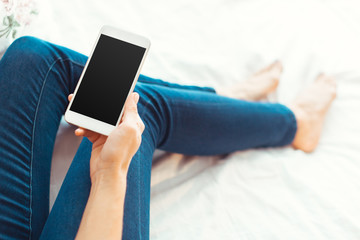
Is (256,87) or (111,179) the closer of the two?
(111,179)

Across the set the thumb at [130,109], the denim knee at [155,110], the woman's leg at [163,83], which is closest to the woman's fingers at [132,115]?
the thumb at [130,109]

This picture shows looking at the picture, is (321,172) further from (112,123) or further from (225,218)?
(112,123)

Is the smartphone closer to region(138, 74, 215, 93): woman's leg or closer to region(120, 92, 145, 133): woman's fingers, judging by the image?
region(120, 92, 145, 133): woman's fingers

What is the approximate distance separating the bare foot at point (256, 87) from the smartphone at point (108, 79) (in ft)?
1.25

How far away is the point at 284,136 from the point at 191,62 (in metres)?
0.35

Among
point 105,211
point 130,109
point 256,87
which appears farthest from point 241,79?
point 105,211

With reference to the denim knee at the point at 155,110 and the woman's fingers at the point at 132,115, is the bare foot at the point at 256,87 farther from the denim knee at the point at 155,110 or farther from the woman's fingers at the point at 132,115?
the woman's fingers at the point at 132,115

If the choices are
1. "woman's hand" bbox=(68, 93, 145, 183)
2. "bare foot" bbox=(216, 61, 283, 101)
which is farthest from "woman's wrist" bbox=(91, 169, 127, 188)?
"bare foot" bbox=(216, 61, 283, 101)

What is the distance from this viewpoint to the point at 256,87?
93cm

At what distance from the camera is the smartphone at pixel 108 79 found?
559mm

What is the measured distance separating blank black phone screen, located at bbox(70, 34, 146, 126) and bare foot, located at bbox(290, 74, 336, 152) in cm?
50

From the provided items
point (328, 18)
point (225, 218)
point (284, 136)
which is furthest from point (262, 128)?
point (328, 18)

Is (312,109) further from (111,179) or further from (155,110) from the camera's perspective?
(111,179)

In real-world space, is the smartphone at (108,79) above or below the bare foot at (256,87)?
above
